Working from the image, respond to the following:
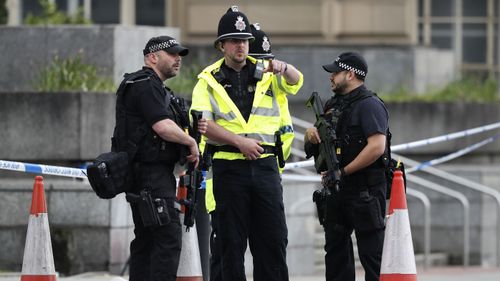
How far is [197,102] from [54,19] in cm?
671

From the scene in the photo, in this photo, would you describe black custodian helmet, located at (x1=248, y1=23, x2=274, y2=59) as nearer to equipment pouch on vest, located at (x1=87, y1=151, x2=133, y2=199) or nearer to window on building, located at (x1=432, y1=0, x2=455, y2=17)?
equipment pouch on vest, located at (x1=87, y1=151, x2=133, y2=199)

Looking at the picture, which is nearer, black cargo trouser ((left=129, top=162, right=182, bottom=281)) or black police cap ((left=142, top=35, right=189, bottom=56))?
black cargo trouser ((left=129, top=162, right=182, bottom=281))

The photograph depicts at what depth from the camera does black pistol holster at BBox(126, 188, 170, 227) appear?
32.1ft

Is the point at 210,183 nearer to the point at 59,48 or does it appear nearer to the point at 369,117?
the point at 369,117

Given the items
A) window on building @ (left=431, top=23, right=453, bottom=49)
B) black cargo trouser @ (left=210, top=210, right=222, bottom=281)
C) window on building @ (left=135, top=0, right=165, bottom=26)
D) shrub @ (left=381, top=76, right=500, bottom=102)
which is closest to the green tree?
shrub @ (left=381, top=76, right=500, bottom=102)

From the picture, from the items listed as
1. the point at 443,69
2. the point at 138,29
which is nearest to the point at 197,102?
the point at 138,29

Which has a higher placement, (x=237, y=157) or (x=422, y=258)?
(x=237, y=157)

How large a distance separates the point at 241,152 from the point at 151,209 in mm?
751

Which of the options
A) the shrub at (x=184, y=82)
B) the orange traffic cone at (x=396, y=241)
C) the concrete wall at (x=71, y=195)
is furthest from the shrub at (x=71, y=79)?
the orange traffic cone at (x=396, y=241)

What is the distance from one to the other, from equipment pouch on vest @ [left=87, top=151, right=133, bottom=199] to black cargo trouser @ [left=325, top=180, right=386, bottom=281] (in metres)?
1.52

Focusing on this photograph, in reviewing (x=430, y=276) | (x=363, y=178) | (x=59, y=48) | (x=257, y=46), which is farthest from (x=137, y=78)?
(x=59, y=48)

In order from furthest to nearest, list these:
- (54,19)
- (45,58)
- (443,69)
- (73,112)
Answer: (443,69), (54,19), (45,58), (73,112)

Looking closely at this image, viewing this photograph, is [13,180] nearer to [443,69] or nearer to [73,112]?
[73,112]

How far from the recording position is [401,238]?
10273 mm
